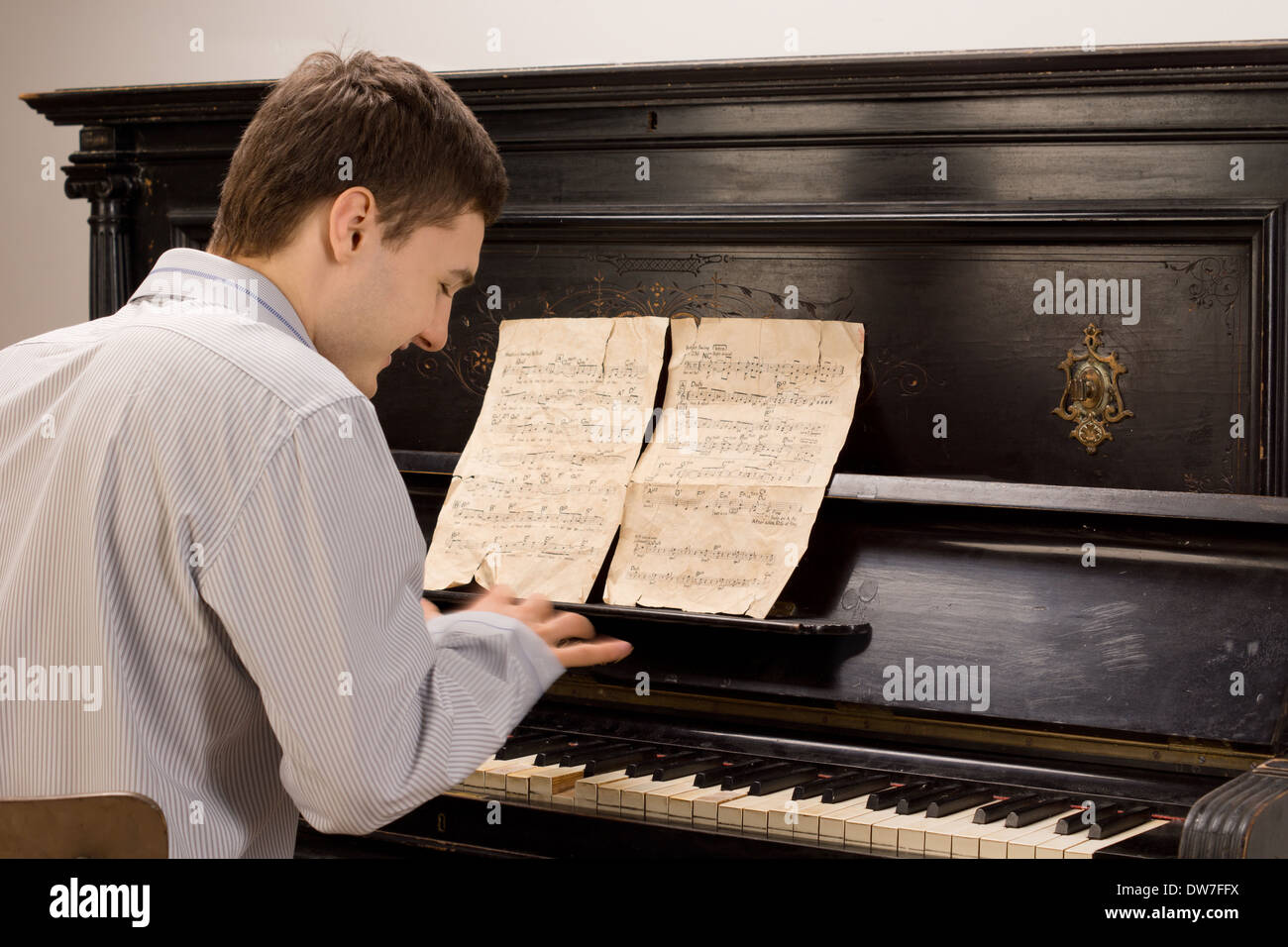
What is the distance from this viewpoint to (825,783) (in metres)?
1.83

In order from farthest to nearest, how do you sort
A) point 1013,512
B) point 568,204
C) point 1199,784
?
point 568,204, point 1013,512, point 1199,784

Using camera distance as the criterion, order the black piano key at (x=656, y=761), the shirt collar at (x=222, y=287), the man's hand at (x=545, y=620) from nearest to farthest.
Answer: the shirt collar at (x=222, y=287) → the man's hand at (x=545, y=620) → the black piano key at (x=656, y=761)

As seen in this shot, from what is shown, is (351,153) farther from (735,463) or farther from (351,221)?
(735,463)

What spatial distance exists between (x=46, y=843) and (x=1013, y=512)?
1.54m

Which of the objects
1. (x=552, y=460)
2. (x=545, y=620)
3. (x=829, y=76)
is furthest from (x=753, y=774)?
(x=829, y=76)

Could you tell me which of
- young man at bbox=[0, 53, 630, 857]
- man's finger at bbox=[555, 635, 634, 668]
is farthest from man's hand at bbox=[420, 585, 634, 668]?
young man at bbox=[0, 53, 630, 857]

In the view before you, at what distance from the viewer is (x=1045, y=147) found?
2109 millimetres

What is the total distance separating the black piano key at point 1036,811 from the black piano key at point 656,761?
0.51m

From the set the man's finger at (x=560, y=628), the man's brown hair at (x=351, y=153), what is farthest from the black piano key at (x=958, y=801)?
the man's brown hair at (x=351, y=153)

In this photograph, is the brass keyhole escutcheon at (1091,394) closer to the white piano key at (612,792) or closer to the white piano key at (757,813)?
the white piano key at (757,813)

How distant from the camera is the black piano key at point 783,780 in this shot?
5.87 ft

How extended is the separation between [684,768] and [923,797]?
36 centimetres

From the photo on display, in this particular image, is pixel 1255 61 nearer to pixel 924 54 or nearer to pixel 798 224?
pixel 924 54
